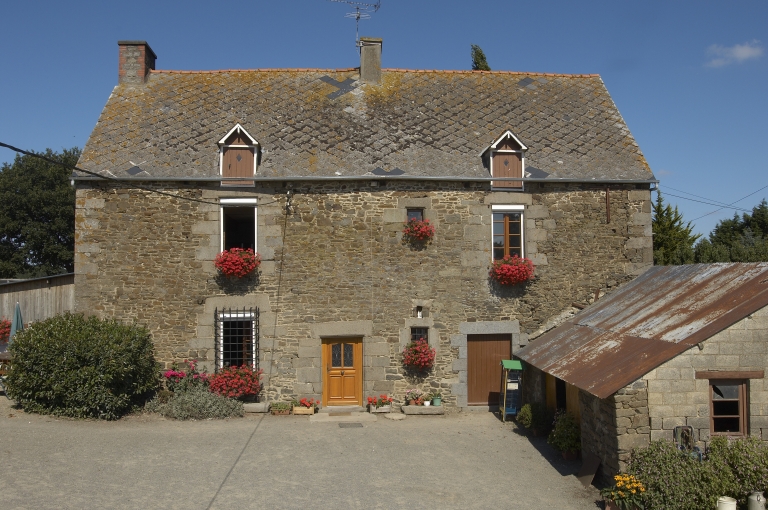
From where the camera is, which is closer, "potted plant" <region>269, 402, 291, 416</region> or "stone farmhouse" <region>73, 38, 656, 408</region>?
"potted plant" <region>269, 402, 291, 416</region>

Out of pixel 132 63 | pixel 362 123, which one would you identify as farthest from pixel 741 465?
pixel 132 63

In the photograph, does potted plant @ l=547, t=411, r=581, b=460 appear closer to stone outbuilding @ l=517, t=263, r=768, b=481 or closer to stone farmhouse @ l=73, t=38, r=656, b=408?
stone outbuilding @ l=517, t=263, r=768, b=481

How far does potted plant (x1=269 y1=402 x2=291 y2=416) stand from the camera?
42.7ft

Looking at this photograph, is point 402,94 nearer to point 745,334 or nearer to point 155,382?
point 155,382

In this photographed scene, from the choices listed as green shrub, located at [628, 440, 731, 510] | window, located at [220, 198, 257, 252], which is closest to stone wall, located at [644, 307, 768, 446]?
green shrub, located at [628, 440, 731, 510]

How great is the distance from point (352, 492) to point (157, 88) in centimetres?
1134

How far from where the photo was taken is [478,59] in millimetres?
25156

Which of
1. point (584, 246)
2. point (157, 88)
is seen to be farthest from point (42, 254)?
point (584, 246)

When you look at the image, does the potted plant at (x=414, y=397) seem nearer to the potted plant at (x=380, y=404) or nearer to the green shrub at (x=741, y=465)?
the potted plant at (x=380, y=404)

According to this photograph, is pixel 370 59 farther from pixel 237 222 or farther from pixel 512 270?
pixel 512 270

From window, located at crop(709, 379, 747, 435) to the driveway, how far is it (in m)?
1.92

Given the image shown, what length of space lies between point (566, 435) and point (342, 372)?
16.8 ft

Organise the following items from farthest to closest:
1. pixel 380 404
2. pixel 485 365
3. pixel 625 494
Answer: pixel 485 365, pixel 380 404, pixel 625 494

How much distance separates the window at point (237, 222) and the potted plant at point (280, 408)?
128 inches
